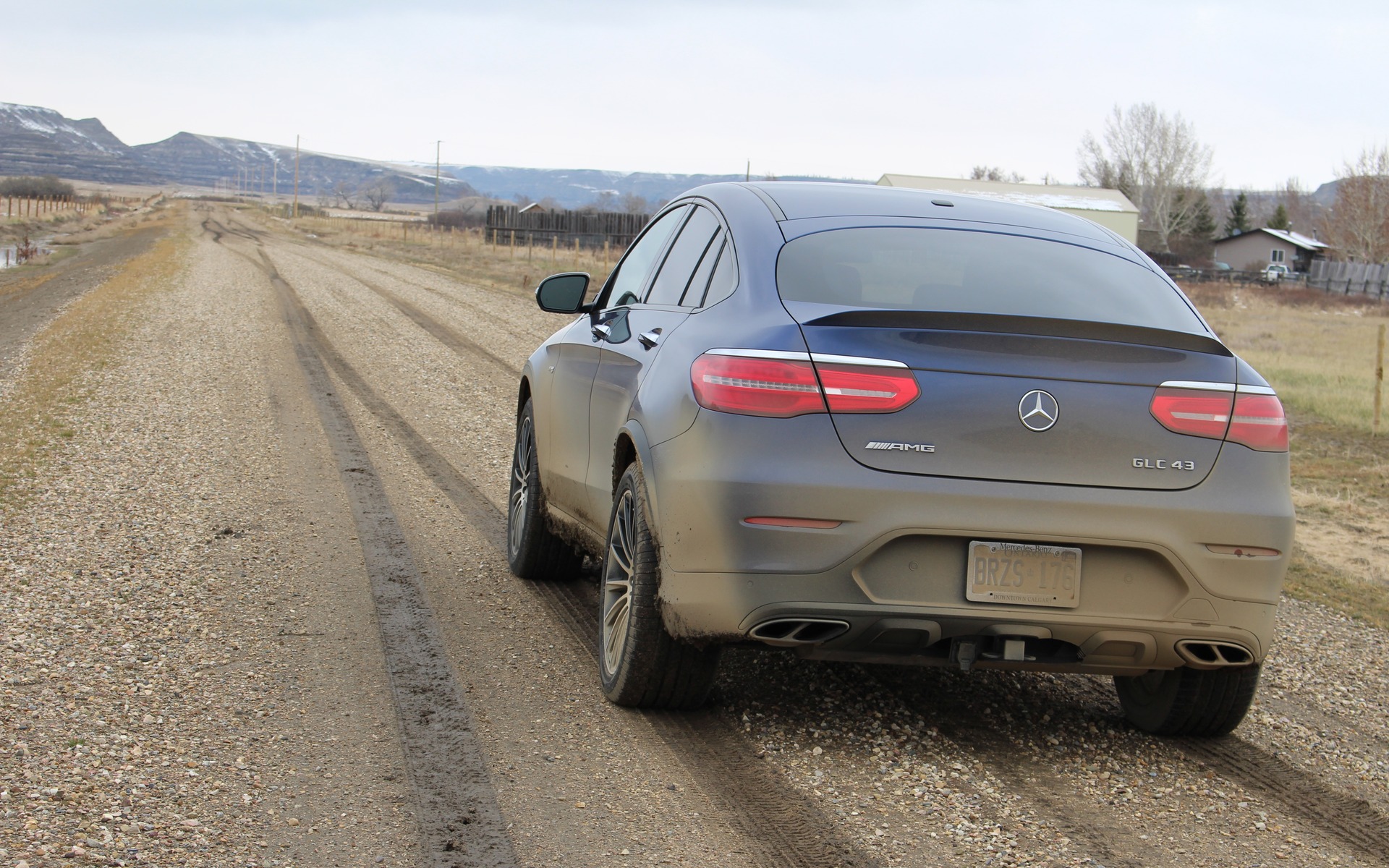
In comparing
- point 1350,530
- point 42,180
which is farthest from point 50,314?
point 42,180

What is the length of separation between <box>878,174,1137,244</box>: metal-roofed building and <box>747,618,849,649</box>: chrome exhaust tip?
41.5 m

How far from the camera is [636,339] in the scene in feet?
15.5

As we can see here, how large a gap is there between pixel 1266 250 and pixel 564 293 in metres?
112

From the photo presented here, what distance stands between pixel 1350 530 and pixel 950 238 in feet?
23.2

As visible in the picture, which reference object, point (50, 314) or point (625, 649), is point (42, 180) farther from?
point (625, 649)

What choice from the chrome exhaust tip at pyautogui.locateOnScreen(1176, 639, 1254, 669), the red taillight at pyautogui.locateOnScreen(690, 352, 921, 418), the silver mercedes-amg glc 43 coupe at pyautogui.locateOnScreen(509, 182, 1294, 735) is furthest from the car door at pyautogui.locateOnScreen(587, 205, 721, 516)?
the chrome exhaust tip at pyautogui.locateOnScreen(1176, 639, 1254, 669)

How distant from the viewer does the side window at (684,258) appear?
15.3ft

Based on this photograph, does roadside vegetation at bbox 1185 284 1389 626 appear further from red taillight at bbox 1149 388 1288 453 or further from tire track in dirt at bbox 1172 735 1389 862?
red taillight at bbox 1149 388 1288 453

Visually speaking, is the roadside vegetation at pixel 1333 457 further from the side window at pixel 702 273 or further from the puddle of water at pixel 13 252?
the puddle of water at pixel 13 252

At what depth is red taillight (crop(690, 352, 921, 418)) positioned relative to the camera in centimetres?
356

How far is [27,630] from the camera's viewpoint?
480cm

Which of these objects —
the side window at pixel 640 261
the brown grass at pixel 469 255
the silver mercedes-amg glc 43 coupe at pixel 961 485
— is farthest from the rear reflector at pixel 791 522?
the brown grass at pixel 469 255

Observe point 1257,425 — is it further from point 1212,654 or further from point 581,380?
point 581,380

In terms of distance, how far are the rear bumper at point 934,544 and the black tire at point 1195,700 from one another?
19.7 inches
